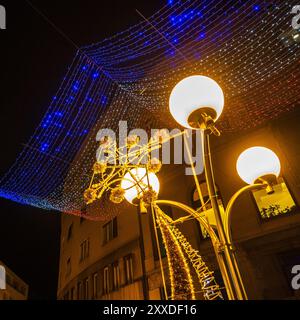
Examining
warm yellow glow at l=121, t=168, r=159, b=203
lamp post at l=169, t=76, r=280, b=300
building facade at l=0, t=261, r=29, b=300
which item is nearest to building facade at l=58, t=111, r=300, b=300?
warm yellow glow at l=121, t=168, r=159, b=203

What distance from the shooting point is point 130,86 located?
7.09 meters

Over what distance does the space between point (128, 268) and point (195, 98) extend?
13462 mm

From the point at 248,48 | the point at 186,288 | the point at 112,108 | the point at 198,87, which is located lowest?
the point at 186,288

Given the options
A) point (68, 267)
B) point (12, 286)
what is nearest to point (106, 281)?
point (68, 267)

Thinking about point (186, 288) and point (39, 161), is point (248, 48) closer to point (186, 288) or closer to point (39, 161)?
point (186, 288)

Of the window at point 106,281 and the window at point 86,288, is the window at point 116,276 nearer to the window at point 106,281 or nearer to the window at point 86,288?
the window at point 106,281

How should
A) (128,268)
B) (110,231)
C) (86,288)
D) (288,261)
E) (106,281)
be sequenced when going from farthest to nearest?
(86,288)
(110,231)
(106,281)
(128,268)
(288,261)

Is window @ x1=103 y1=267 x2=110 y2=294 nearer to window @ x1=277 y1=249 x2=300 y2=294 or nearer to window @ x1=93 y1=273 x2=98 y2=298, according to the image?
window @ x1=93 y1=273 x2=98 y2=298

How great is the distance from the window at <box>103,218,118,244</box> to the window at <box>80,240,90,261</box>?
2.60 m

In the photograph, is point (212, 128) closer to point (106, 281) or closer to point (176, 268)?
point (176, 268)

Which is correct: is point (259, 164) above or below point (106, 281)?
below

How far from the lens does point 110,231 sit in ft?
56.5
